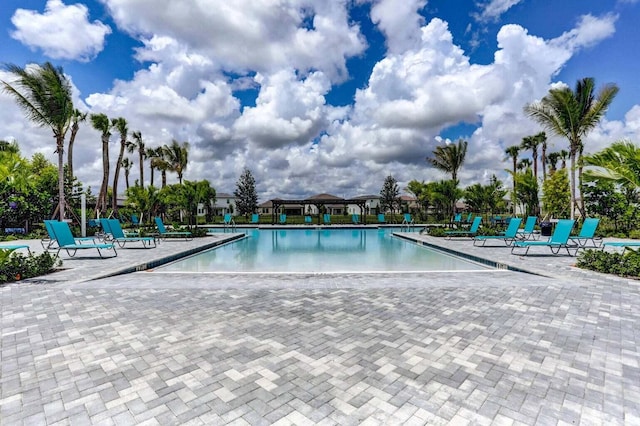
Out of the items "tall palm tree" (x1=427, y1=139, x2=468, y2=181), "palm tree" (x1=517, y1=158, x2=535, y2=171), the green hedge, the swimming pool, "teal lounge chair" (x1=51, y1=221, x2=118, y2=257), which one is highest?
"palm tree" (x1=517, y1=158, x2=535, y2=171)

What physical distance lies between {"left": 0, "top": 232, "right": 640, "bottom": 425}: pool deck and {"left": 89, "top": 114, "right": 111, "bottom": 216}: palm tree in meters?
20.9

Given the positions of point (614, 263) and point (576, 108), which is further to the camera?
point (576, 108)

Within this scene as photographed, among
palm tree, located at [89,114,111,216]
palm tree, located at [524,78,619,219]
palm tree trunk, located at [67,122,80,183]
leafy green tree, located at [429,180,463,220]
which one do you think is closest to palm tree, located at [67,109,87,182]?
palm tree trunk, located at [67,122,80,183]

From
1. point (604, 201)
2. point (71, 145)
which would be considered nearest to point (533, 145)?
point (604, 201)

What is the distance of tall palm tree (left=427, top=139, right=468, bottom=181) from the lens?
23625mm

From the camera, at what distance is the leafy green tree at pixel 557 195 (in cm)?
2122

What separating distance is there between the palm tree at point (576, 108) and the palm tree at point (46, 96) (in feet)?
76.9

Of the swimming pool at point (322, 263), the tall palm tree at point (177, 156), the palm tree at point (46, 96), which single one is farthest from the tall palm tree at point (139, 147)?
the swimming pool at point (322, 263)

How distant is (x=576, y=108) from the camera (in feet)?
53.5

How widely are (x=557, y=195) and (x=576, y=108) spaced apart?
743cm

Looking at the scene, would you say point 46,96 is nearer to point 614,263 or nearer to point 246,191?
point 614,263

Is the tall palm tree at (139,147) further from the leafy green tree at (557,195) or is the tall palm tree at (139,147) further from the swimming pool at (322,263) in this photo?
the leafy green tree at (557,195)

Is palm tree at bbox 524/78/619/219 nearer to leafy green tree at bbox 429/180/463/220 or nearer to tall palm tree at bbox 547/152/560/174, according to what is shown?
leafy green tree at bbox 429/180/463/220

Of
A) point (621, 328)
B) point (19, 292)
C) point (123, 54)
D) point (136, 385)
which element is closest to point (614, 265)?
point (621, 328)
